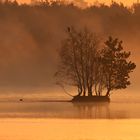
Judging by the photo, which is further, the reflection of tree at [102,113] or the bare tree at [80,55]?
the bare tree at [80,55]

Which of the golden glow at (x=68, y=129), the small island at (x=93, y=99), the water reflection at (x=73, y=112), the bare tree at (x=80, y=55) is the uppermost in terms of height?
the bare tree at (x=80, y=55)

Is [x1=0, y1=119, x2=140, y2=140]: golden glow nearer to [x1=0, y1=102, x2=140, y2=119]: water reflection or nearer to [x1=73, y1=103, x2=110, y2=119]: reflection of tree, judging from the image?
[x1=0, y1=102, x2=140, y2=119]: water reflection

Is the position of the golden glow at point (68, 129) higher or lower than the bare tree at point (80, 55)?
lower

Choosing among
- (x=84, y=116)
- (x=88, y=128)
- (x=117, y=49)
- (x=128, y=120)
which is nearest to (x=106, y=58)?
(x=117, y=49)

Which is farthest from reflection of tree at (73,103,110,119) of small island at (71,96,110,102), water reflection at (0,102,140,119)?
small island at (71,96,110,102)

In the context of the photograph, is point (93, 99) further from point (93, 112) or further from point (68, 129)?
point (68, 129)

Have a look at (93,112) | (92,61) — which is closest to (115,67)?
(92,61)

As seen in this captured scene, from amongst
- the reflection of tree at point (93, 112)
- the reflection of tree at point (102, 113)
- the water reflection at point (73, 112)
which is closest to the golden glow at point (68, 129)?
the reflection of tree at point (102, 113)

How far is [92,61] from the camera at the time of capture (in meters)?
102

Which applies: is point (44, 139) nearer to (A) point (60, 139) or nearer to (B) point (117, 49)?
(A) point (60, 139)

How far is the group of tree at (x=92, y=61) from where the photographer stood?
99.9 meters

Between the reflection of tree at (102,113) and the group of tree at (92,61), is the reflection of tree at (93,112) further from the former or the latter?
the group of tree at (92,61)

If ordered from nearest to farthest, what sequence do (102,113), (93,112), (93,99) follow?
(102,113)
(93,112)
(93,99)

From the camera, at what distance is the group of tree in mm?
99938
